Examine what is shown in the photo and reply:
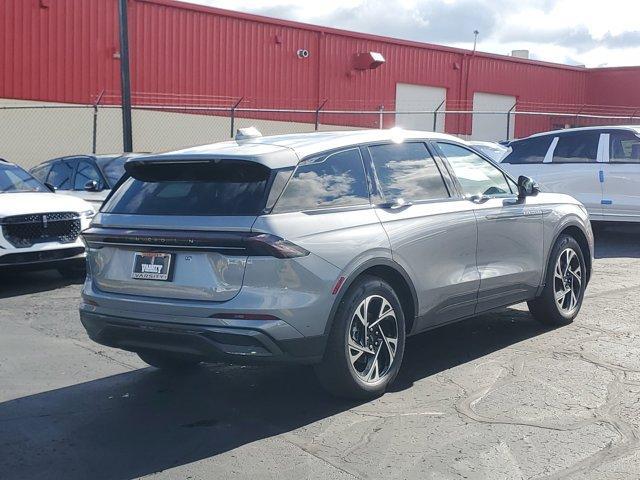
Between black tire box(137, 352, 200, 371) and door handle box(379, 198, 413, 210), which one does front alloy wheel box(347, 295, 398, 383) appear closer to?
door handle box(379, 198, 413, 210)

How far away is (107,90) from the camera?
78.9 ft

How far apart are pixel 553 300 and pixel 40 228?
581cm

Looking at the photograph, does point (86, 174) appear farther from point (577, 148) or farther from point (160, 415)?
point (160, 415)

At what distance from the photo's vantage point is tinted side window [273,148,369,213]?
526 cm

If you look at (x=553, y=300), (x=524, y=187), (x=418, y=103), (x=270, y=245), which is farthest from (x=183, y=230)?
(x=418, y=103)

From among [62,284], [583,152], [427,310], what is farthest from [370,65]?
[427,310]

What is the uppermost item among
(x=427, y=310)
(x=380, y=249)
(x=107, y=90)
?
(x=107, y=90)

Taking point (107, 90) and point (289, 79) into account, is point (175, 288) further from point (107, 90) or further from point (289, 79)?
point (289, 79)

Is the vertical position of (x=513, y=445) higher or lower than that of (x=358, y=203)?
lower

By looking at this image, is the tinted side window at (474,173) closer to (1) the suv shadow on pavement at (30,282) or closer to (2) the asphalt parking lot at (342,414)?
(2) the asphalt parking lot at (342,414)

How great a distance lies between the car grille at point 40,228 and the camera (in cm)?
958

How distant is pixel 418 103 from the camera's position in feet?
106

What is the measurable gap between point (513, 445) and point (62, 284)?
7.10 metres

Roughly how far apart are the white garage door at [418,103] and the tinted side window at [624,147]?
1801 cm
